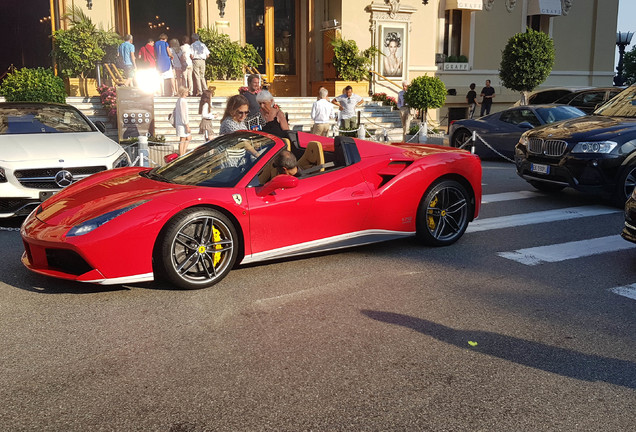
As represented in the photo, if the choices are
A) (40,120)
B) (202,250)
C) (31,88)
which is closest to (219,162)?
(202,250)

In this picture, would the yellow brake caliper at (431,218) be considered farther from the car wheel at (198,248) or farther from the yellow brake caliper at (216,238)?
the yellow brake caliper at (216,238)

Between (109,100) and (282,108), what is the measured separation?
5.18 m

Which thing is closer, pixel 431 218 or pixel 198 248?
pixel 198 248

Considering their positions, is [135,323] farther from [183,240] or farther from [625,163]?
[625,163]

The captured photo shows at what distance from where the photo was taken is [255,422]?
351cm

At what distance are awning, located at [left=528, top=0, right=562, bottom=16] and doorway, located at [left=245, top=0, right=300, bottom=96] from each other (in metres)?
11.3

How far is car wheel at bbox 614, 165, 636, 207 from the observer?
9.41 metres

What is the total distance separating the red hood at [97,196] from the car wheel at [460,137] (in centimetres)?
1135


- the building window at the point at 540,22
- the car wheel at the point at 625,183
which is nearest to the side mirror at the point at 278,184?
the car wheel at the point at 625,183

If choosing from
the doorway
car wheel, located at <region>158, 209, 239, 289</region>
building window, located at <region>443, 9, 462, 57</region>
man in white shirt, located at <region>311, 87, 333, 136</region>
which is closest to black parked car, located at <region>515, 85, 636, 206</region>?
car wheel, located at <region>158, 209, 239, 289</region>

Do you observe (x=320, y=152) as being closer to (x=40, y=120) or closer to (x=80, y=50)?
(x=40, y=120)

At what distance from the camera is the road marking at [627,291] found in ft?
18.9

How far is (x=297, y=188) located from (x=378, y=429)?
3099mm

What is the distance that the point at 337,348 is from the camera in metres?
4.51
